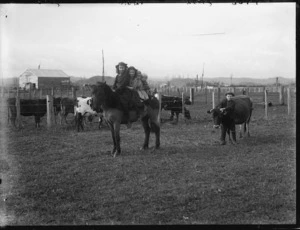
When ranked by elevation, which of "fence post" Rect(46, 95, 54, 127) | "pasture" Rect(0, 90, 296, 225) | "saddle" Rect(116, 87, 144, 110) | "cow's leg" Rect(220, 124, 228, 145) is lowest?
"pasture" Rect(0, 90, 296, 225)

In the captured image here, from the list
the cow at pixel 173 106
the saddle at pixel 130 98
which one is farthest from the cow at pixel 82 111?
the saddle at pixel 130 98

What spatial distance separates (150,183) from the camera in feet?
22.9

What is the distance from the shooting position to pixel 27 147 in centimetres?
1111

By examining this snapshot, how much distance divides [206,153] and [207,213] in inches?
183

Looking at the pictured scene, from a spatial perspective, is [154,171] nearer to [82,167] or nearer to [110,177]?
[110,177]

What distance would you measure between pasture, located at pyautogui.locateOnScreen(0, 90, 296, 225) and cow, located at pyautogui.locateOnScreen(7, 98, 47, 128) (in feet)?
17.3

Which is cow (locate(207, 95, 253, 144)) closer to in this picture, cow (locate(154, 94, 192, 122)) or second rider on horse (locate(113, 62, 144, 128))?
second rider on horse (locate(113, 62, 144, 128))

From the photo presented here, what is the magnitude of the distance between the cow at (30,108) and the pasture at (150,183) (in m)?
5.28

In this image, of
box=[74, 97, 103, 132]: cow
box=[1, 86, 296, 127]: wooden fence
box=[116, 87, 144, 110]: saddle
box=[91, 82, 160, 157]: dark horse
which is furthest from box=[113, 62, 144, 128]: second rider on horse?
box=[74, 97, 103, 132]: cow

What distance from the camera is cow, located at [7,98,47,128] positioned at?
16891mm

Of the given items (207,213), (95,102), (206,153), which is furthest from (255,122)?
(207,213)
